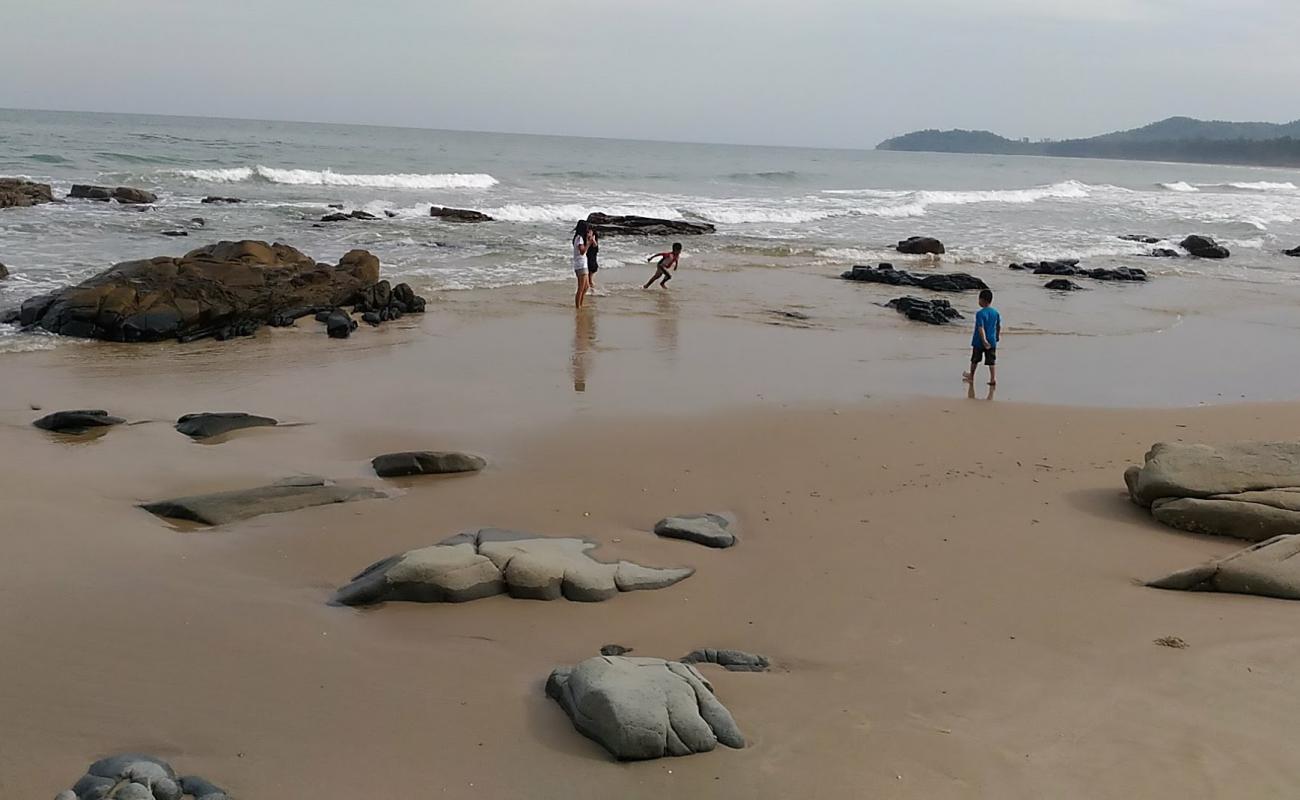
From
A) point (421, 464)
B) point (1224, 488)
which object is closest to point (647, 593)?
point (421, 464)

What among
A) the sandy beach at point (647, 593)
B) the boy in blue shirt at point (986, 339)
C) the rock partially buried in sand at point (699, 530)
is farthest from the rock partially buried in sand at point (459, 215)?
the rock partially buried in sand at point (699, 530)

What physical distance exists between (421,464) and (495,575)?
2.24 meters

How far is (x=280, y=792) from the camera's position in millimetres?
3604

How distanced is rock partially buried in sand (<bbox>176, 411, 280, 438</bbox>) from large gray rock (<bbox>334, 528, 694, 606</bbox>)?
3.28 metres

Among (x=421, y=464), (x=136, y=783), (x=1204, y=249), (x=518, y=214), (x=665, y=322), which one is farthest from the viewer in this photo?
(x=518, y=214)

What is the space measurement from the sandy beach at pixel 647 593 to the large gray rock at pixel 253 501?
0.58 ft

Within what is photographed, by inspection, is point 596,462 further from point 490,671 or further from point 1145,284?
point 1145,284

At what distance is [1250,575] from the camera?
5.85 m

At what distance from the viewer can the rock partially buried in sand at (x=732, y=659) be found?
190 inches

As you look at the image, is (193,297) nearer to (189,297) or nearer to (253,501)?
(189,297)

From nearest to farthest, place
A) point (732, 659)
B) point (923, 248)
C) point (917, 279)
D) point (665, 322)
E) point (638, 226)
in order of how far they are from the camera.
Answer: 1. point (732, 659)
2. point (665, 322)
3. point (917, 279)
4. point (923, 248)
5. point (638, 226)

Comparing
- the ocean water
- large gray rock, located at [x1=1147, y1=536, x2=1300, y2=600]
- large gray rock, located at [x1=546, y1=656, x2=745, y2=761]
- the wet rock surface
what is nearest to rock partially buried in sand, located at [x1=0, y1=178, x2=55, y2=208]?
the ocean water

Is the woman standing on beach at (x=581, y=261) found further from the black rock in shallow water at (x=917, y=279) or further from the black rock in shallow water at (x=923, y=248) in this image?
the black rock in shallow water at (x=923, y=248)

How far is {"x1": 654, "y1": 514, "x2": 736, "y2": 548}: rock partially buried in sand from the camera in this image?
648 centimetres
